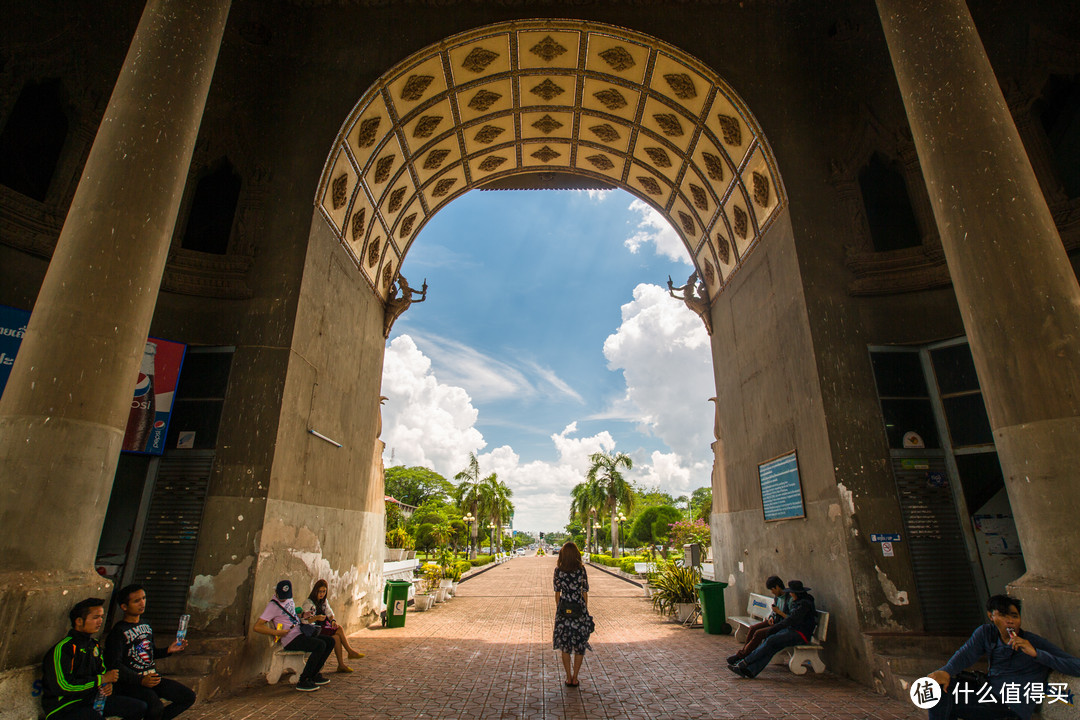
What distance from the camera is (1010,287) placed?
483cm

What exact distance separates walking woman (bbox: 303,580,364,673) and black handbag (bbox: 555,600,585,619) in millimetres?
3113

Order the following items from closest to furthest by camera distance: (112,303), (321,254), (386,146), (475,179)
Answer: (112,303) → (321,254) → (386,146) → (475,179)

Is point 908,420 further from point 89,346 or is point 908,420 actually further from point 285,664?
point 89,346

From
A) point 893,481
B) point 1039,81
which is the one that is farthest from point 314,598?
point 1039,81

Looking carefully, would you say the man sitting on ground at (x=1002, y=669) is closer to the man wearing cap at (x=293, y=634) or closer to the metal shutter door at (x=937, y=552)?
the metal shutter door at (x=937, y=552)

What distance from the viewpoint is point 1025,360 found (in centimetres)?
467

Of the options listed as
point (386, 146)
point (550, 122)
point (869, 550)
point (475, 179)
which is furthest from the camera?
point (475, 179)

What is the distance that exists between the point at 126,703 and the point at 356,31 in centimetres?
1133

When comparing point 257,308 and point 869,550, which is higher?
point 257,308

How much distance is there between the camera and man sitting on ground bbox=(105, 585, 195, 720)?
4.46 m

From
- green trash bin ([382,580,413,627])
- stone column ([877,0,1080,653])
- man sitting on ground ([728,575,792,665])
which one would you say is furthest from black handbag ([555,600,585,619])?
green trash bin ([382,580,413,627])

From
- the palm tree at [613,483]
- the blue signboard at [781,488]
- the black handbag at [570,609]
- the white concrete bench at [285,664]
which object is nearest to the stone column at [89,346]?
the white concrete bench at [285,664]

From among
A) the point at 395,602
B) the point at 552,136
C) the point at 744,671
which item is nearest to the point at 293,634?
the point at 395,602

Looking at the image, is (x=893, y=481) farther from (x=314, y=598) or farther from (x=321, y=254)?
(x=321, y=254)
